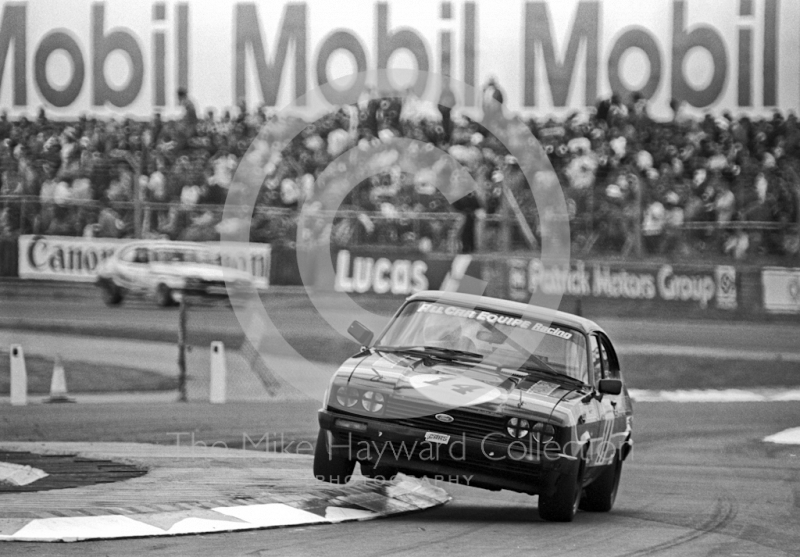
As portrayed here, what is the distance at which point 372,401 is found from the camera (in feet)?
22.3

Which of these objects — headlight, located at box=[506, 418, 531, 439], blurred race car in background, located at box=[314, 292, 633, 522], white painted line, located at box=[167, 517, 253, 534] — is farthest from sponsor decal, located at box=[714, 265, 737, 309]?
white painted line, located at box=[167, 517, 253, 534]

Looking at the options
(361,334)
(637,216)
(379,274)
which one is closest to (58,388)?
(379,274)

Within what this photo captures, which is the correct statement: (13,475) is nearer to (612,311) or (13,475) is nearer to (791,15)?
(612,311)

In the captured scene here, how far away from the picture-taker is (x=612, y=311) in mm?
22172

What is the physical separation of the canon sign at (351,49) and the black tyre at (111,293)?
123 inches

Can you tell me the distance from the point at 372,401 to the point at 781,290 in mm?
16348

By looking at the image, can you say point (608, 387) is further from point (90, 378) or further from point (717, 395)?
point (717, 395)

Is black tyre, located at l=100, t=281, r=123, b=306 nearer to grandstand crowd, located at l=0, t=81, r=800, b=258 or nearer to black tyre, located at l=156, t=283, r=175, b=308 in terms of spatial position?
black tyre, located at l=156, t=283, r=175, b=308

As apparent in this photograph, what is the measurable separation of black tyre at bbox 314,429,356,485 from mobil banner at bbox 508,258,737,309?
14700 mm

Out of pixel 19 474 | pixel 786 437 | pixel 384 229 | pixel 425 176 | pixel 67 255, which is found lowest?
pixel 786 437

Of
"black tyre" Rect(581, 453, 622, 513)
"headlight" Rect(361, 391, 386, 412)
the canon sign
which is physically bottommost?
"black tyre" Rect(581, 453, 622, 513)

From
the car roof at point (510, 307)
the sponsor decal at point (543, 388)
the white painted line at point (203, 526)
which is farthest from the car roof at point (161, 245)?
the white painted line at point (203, 526)

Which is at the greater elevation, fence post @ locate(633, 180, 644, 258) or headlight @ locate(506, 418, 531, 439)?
fence post @ locate(633, 180, 644, 258)

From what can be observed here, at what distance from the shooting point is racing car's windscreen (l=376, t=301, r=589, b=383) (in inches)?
295
